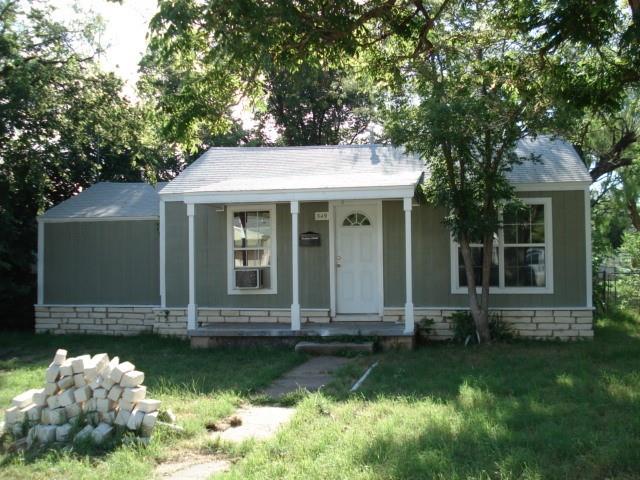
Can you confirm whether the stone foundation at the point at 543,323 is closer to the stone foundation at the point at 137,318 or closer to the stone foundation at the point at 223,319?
the stone foundation at the point at 223,319

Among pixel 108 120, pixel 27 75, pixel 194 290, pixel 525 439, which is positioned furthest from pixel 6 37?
pixel 525 439

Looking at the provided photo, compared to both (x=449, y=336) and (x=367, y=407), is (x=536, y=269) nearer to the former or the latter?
(x=449, y=336)

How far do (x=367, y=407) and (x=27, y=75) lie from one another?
1008 centimetres

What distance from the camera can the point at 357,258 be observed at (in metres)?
11.7

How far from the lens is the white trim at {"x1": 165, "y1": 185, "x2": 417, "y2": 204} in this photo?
1009cm

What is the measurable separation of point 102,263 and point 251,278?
376 cm

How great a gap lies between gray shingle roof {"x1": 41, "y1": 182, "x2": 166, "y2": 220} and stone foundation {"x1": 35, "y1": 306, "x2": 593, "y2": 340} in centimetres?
200

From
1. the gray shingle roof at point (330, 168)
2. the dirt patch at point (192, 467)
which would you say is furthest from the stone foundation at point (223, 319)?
the dirt patch at point (192, 467)

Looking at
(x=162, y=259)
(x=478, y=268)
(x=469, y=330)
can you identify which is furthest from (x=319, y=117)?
(x=469, y=330)

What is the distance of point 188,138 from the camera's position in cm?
803

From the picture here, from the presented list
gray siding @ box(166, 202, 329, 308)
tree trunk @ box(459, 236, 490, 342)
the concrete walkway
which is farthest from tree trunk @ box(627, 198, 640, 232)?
the concrete walkway

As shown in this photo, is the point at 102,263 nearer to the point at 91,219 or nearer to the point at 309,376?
the point at 91,219

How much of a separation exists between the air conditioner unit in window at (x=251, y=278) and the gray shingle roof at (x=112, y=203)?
2.73m

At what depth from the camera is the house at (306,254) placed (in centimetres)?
1076
